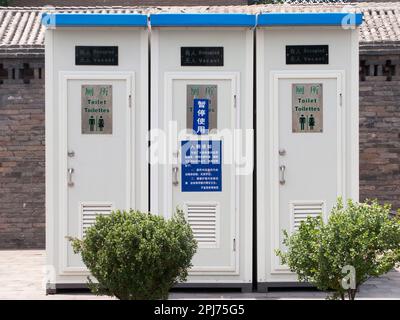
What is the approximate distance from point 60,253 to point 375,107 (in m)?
6.94

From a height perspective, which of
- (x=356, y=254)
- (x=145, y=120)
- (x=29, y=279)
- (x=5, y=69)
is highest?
(x=5, y=69)

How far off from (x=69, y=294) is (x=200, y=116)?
2.32 metres

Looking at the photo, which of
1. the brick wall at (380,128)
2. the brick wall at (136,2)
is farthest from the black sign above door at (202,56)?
the brick wall at (136,2)

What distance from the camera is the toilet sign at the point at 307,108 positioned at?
9477mm

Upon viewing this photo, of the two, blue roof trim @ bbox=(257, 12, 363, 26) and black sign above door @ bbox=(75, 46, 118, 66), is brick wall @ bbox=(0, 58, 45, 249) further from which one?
blue roof trim @ bbox=(257, 12, 363, 26)

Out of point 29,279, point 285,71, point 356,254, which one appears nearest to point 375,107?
point 285,71

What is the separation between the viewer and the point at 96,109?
9.48m

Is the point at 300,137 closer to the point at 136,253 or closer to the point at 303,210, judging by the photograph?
the point at 303,210

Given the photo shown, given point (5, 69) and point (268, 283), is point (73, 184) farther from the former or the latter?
point (5, 69)

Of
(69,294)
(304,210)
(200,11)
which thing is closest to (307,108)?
(304,210)

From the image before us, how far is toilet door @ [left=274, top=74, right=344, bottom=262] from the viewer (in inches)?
373

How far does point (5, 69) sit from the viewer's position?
1484 cm

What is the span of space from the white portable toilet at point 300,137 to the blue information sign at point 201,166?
17.4 inches

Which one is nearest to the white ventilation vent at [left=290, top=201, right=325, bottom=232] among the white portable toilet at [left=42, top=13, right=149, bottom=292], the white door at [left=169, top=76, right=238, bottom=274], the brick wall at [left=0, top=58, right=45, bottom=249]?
the white door at [left=169, top=76, right=238, bottom=274]
